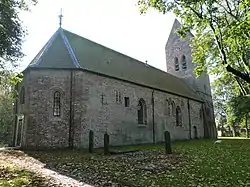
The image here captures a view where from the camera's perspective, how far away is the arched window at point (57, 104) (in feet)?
57.2

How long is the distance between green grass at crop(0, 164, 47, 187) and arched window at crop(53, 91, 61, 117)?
8.44 metres

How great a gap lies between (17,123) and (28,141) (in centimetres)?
364

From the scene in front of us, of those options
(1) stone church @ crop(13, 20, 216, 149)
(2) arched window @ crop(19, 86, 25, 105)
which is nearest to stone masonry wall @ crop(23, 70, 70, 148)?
(1) stone church @ crop(13, 20, 216, 149)

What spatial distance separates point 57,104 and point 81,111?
76.3 inches

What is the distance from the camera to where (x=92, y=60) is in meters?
20.6

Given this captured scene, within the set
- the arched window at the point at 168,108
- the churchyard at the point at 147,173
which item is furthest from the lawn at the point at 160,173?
the arched window at the point at 168,108

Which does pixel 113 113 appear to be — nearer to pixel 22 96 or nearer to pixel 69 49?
pixel 69 49

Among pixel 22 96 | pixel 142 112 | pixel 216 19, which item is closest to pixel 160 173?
pixel 216 19

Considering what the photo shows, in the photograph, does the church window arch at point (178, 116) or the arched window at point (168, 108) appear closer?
the arched window at point (168, 108)

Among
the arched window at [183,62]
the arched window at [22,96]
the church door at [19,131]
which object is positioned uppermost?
the arched window at [183,62]

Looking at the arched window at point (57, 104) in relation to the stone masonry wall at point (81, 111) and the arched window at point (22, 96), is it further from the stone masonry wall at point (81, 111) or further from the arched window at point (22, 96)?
the arched window at point (22, 96)

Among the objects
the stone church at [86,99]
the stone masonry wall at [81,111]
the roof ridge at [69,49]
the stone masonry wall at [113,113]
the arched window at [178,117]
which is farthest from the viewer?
the arched window at [178,117]

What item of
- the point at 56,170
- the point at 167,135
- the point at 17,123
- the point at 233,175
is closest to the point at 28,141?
the point at 17,123

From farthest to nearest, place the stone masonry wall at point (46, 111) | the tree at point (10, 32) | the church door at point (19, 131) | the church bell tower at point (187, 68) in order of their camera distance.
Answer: the church bell tower at point (187, 68) → the church door at point (19, 131) → the stone masonry wall at point (46, 111) → the tree at point (10, 32)
